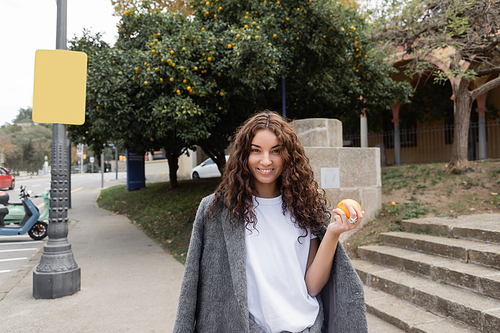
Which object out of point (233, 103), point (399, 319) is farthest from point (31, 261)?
point (399, 319)

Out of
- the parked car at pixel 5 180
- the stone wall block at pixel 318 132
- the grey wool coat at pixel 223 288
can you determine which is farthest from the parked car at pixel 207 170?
the grey wool coat at pixel 223 288

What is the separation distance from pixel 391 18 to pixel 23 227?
9.77 m

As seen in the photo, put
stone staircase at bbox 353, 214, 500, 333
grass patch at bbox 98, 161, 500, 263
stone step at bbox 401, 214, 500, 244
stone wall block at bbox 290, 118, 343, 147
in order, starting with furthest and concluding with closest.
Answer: stone wall block at bbox 290, 118, 343, 147 → grass patch at bbox 98, 161, 500, 263 → stone step at bbox 401, 214, 500, 244 → stone staircase at bbox 353, 214, 500, 333

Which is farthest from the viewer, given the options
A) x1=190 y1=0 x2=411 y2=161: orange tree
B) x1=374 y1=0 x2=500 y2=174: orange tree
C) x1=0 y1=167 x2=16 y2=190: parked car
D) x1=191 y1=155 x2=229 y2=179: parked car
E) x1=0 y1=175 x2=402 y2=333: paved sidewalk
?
x1=0 y1=167 x2=16 y2=190: parked car

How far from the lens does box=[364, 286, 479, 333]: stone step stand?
351 centimetres

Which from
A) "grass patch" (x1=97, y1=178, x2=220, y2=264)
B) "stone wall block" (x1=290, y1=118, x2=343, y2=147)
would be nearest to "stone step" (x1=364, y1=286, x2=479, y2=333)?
"stone wall block" (x1=290, y1=118, x2=343, y2=147)

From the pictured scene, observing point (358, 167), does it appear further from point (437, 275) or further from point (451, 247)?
point (437, 275)

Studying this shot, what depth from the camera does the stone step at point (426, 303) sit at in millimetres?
3445

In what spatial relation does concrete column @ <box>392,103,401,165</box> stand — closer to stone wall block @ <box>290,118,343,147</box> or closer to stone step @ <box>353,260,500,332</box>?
stone wall block @ <box>290,118,343,147</box>

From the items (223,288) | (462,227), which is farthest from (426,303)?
(223,288)

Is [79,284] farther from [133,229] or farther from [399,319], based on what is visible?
[133,229]

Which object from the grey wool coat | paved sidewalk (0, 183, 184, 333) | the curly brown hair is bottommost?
paved sidewalk (0, 183, 184, 333)

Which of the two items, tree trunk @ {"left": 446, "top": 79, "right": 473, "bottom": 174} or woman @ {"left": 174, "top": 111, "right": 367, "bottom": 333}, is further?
tree trunk @ {"left": 446, "top": 79, "right": 473, "bottom": 174}

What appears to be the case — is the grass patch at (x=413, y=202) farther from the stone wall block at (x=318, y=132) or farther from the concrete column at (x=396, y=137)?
the concrete column at (x=396, y=137)
